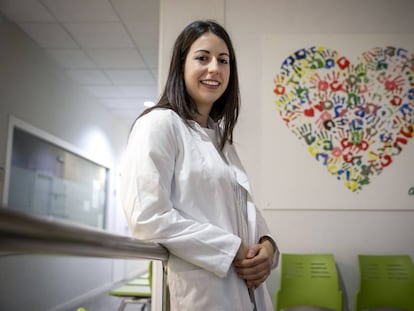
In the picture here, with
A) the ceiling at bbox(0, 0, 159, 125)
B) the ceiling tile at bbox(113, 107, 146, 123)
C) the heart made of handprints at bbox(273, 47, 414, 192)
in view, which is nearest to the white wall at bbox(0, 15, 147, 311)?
the ceiling at bbox(0, 0, 159, 125)

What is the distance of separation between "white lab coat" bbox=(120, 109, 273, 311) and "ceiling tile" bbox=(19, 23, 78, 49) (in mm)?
3823

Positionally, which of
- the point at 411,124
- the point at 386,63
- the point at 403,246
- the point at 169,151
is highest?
the point at 386,63

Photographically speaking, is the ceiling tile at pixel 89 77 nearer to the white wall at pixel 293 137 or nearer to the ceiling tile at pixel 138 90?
the ceiling tile at pixel 138 90

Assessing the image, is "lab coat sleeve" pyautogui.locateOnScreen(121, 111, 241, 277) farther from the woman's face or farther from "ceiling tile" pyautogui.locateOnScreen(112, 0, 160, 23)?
"ceiling tile" pyautogui.locateOnScreen(112, 0, 160, 23)

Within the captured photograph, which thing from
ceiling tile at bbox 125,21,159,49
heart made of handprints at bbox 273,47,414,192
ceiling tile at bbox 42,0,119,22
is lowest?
heart made of handprints at bbox 273,47,414,192

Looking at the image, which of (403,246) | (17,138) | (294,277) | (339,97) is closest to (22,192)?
(17,138)

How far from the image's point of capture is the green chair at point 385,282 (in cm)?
288

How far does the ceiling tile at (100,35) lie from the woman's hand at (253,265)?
3.74m

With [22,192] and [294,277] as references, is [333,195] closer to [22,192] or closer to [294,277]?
[294,277]

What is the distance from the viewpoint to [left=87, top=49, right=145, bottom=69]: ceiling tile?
496 cm

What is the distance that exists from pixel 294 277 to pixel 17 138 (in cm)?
331

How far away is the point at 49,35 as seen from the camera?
14.8 feet

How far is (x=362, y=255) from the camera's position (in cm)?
312

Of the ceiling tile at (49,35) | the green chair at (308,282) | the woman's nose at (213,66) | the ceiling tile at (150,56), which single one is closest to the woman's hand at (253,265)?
the woman's nose at (213,66)
